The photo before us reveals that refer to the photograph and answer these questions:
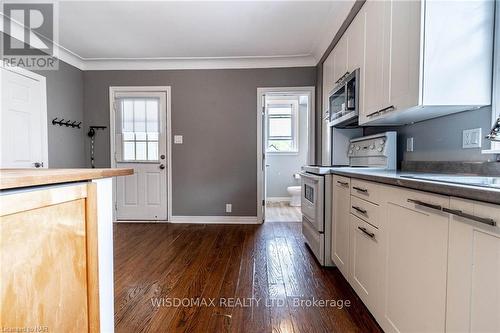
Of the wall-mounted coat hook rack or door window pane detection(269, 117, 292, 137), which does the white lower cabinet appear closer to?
the wall-mounted coat hook rack

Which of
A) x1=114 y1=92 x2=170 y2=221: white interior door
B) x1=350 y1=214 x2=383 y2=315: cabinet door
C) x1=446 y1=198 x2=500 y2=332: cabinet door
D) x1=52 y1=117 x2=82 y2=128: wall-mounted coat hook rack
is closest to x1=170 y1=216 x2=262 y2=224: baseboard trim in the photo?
x1=114 y1=92 x2=170 y2=221: white interior door

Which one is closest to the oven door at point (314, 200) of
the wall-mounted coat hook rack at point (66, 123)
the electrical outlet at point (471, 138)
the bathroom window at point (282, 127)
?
the electrical outlet at point (471, 138)

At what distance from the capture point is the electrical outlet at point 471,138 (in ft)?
4.71

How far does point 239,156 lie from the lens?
3.86 meters

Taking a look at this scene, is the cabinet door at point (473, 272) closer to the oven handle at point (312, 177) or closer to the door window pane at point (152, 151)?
the oven handle at point (312, 177)

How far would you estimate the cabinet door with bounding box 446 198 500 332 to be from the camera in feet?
2.43

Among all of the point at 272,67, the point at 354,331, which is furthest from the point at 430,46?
the point at 272,67

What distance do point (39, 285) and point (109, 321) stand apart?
1.57ft

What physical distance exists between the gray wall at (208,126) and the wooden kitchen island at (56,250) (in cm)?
278

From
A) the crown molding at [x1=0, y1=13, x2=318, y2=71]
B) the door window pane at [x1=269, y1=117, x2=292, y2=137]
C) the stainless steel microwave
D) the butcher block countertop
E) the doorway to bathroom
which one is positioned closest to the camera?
the butcher block countertop

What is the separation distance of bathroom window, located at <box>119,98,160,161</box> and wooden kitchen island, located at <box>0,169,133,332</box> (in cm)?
298

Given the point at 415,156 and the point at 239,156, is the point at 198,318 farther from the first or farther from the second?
the point at 239,156

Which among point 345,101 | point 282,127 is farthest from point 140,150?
point 282,127

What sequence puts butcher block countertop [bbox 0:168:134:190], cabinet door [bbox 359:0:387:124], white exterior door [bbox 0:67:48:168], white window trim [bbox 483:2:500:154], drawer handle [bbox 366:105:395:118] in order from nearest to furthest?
butcher block countertop [bbox 0:168:134:190] → white window trim [bbox 483:2:500:154] → drawer handle [bbox 366:105:395:118] → cabinet door [bbox 359:0:387:124] → white exterior door [bbox 0:67:48:168]
